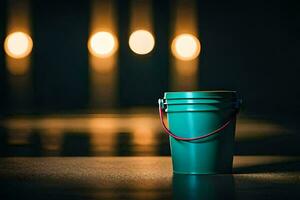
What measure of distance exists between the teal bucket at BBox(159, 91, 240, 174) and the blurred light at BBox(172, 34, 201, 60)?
21434mm

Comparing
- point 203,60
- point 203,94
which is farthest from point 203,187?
point 203,60

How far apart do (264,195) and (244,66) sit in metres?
23.5

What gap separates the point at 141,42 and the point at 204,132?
21195 millimetres

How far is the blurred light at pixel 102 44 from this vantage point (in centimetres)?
3020

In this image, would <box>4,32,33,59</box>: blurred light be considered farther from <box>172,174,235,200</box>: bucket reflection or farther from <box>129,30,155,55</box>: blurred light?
<box>172,174,235,200</box>: bucket reflection

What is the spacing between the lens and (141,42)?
96.7ft

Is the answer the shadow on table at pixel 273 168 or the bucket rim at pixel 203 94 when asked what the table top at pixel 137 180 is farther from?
the bucket rim at pixel 203 94

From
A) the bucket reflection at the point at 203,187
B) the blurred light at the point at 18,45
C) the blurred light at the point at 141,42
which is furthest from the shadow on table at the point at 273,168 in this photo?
the blurred light at the point at 18,45

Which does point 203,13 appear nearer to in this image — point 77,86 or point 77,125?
point 77,86

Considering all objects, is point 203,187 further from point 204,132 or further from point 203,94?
point 203,94

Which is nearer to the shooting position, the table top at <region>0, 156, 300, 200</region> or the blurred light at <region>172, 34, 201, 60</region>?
Result: the table top at <region>0, 156, 300, 200</region>

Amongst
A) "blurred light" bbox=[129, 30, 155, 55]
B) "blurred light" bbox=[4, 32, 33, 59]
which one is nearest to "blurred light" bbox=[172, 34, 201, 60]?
"blurred light" bbox=[129, 30, 155, 55]

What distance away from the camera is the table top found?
6758 mm

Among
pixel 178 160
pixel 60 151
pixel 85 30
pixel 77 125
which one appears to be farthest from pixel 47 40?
pixel 178 160
